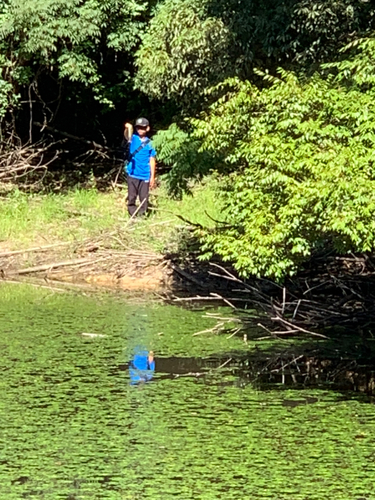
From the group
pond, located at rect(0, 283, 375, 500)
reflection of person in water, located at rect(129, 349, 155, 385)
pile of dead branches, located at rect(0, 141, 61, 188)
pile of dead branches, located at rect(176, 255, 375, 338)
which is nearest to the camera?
pond, located at rect(0, 283, 375, 500)

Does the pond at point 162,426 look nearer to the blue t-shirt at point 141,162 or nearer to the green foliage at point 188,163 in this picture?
the green foliage at point 188,163

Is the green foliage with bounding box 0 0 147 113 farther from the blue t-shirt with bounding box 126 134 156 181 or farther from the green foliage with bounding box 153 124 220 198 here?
the green foliage with bounding box 153 124 220 198

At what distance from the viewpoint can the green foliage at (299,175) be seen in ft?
21.6

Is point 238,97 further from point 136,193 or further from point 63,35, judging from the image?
point 63,35

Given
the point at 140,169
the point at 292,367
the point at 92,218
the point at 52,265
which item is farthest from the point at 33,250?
the point at 292,367

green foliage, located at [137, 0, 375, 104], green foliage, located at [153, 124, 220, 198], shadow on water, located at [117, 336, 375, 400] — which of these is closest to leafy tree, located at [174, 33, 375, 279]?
shadow on water, located at [117, 336, 375, 400]

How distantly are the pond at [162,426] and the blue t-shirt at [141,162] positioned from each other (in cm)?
514

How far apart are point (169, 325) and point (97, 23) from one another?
263 inches

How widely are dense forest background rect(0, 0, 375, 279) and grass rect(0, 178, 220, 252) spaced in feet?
2.99

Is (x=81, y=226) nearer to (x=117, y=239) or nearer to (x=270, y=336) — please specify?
(x=117, y=239)

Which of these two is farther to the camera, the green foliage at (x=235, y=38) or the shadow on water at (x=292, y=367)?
the green foliage at (x=235, y=38)

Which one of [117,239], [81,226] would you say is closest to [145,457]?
[117,239]

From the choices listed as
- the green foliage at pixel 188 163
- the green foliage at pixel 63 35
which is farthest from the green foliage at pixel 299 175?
the green foliage at pixel 63 35

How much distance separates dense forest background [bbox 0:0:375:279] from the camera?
6.87 m
